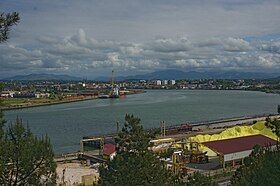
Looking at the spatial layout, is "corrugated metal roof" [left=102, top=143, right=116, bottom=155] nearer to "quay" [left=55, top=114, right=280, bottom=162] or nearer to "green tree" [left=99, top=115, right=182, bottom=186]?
"quay" [left=55, top=114, right=280, bottom=162]

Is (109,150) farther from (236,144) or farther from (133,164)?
(133,164)

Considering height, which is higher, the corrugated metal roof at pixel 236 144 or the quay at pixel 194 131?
the corrugated metal roof at pixel 236 144

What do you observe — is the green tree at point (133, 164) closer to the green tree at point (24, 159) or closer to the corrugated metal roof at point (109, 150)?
the green tree at point (24, 159)

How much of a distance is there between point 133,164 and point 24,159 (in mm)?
908

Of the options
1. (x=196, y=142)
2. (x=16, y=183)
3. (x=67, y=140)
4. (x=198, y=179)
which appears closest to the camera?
(x=16, y=183)

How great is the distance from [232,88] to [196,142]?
4553 centimetres

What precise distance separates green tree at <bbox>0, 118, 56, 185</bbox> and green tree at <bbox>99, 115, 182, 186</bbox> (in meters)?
0.59

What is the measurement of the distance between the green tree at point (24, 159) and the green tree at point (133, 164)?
591mm

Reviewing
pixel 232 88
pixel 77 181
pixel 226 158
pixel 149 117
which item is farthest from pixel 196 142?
pixel 232 88

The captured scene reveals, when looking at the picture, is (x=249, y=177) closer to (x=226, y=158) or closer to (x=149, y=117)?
(x=226, y=158)

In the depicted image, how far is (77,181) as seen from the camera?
6543 mm

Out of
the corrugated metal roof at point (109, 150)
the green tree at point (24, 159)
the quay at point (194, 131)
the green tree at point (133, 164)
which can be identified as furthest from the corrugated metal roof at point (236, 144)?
the green tree at point (24, 159)

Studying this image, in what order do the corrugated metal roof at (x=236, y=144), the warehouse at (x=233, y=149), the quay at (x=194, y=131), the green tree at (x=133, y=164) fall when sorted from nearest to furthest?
the green tree at (x=133, y=164) → the warehouse at (x=233, y=149) → the corrugated metal roof at (x=236, y=144) → the quay at (x=194, y=131)

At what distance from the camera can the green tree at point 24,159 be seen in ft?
7.32
